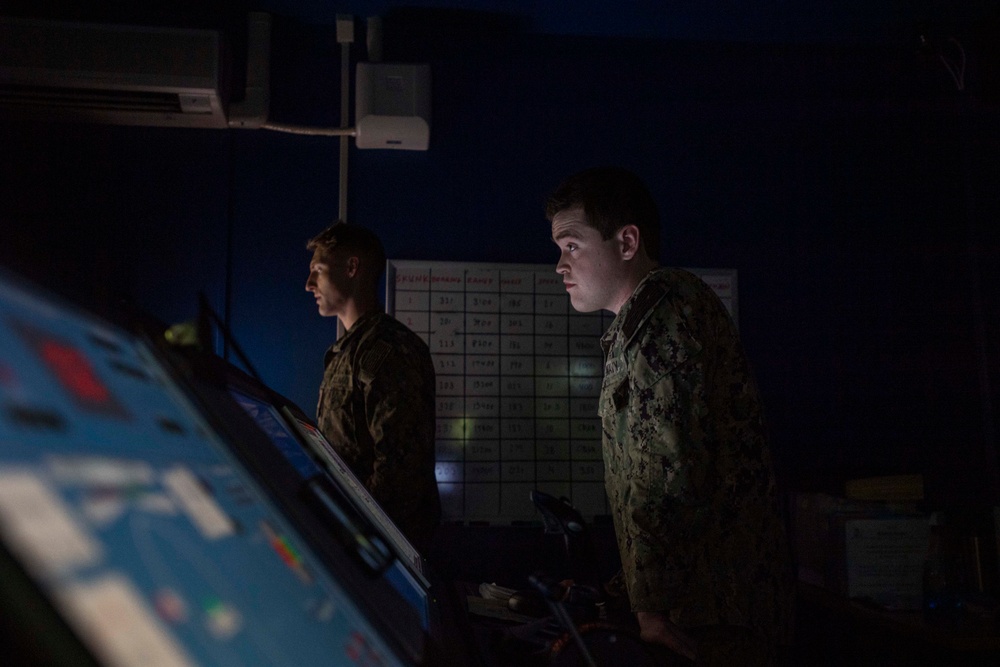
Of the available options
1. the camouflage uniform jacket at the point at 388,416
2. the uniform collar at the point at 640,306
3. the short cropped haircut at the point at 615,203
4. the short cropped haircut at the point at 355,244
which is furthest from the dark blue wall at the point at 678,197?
the uniform collar at the point at 640,306

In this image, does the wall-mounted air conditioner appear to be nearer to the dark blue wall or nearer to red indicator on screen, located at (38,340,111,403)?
the dark blue wall

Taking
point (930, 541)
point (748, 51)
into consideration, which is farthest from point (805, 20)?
point (930, 541)

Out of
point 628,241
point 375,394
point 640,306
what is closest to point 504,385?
point 375,394

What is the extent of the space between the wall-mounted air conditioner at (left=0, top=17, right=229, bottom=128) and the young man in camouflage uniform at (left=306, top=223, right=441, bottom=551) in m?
0.72

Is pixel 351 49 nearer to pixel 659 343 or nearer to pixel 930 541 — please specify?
pixel 659 343

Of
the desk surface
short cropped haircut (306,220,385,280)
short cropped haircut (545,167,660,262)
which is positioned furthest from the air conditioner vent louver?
the desk surface

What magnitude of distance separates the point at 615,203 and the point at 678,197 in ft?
4.43

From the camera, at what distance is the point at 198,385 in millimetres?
437

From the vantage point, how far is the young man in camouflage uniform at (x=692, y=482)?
1.09 m

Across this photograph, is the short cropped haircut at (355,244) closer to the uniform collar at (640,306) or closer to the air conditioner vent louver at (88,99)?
the air conditioner vent louver at (88,99)

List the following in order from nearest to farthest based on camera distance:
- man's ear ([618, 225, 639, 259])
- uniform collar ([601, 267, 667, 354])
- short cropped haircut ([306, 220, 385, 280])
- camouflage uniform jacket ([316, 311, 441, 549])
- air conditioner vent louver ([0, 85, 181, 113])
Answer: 1. uniform collar ([601, 267, 667, 354])
2. man's ear ([618, 225, 639, 259])
3. camouflage uniform jacket ([316, 311, 441, 549])
4. short cropped haircut ([306, 220, 385, 280])
5. air conditioner vent louver ([0, 85, 181, 113])

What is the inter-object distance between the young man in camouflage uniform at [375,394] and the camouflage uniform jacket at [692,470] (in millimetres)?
776

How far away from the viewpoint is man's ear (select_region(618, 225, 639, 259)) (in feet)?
4.67

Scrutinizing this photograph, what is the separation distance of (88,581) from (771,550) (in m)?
1.19
